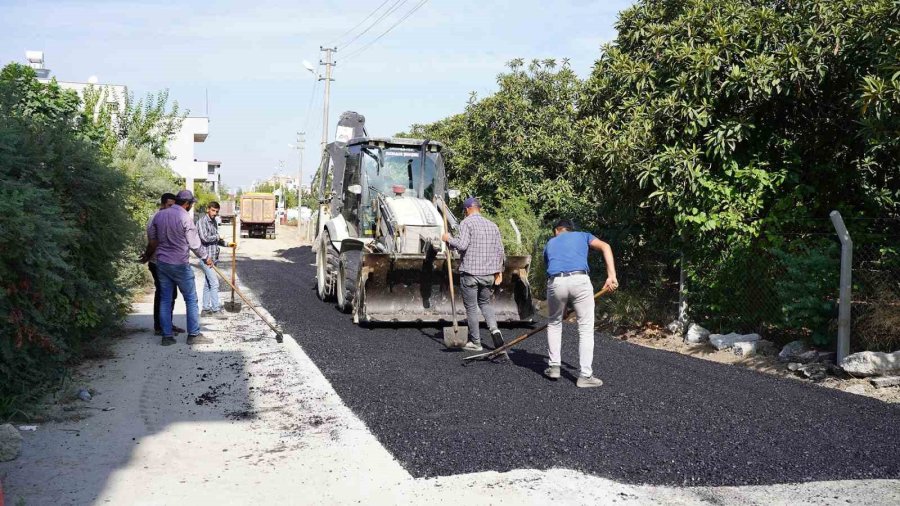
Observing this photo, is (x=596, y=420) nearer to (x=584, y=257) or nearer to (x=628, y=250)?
(x=584, y=257)

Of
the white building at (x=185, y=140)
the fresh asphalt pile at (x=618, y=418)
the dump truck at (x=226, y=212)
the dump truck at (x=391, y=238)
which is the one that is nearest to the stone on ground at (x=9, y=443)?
the fresh asphalt pile at (x=618, y=418)

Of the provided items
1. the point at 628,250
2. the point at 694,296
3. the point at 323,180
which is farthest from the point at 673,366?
the point at 323,180

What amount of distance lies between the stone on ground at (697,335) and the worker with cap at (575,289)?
324cm

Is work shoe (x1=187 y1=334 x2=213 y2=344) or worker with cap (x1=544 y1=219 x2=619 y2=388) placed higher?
worker with cap (x1=544 y1=219 x2=619 y2=388)

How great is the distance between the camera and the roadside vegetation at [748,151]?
A: 846cm

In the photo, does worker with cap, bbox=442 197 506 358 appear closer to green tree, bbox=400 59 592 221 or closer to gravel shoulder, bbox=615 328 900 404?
gravel shoulder, bbox=615 328 900 404

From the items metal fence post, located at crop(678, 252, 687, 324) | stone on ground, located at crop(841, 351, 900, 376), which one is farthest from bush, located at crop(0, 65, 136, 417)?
stone on ground, located at crop(841, 351, 900, 376)

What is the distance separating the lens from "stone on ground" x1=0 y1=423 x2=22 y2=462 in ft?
16.3

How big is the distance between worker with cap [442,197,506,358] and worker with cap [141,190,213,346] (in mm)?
3133

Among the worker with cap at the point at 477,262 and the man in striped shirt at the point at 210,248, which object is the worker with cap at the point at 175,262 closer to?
the man in striped shirt at the point at 210,248

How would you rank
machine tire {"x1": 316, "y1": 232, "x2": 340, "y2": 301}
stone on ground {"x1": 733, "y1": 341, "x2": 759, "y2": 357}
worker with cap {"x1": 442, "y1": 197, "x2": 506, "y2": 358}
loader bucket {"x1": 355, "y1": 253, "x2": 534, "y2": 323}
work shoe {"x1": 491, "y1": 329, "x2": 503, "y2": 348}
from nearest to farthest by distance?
1. work shoe {"x1": 491, "y1": 329, "x2": 503, "y2": 348}
2. worker with cap {"x1": 442, "y1": 197, "x2": 506, "y2": 358}
3. stone on ground {"x1": 733, "y1": 341, "x2": 759, "y2": 357}
4. loader bucket {"x1": 355, "y1": 253, "x2": 534, "y2": 323}
5. machine tire {"x1": 316, "y1": 232, "x2": 340, "y2": 301}

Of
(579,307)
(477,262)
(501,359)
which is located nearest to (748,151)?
(477,262)

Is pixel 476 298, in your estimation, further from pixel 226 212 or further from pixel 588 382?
pixel 226 212

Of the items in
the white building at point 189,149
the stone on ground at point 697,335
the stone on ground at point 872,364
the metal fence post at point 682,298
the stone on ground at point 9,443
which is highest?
the white building at point 189,149
